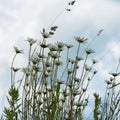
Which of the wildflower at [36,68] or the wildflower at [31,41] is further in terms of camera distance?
the wildflower at [31,41]

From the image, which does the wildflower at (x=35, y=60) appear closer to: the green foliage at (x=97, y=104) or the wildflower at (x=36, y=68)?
the wildflower at (x=36, y=68)

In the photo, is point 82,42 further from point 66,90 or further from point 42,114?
point 42,114

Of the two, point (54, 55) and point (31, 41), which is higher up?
point (31, 41)

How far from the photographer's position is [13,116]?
15.4ft

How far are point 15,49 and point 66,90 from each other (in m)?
0.72

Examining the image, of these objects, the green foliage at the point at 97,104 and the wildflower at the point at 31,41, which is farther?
the wildflower at the point at 31,41

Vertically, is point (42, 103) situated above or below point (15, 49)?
below

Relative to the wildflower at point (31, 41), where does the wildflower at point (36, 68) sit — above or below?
below

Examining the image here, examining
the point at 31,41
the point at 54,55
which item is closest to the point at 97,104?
the point at 54,55

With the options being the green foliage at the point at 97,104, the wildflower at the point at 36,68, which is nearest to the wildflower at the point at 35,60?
the wildflower at the point at 36,68

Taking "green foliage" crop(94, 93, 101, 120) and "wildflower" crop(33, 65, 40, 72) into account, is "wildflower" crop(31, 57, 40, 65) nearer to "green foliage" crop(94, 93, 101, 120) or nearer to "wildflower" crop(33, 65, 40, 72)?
"wildflower" crop(33, 65, 40, 72)

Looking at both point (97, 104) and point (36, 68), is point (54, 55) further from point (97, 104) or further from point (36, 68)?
point (97, 104)

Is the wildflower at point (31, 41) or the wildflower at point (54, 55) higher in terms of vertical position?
the wildflower at point (31, 41)

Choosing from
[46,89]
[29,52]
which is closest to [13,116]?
[46,89]
